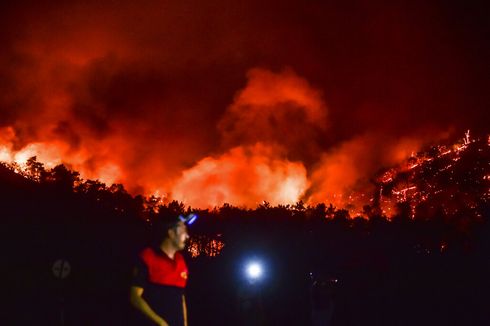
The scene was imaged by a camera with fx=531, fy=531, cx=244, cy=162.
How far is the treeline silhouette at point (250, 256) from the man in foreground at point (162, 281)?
38.9 ft

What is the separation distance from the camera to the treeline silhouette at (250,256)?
16016 millimetres

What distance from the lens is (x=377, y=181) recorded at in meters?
35.4

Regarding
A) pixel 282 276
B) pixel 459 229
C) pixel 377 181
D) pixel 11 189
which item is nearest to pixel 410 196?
pixel 377 181

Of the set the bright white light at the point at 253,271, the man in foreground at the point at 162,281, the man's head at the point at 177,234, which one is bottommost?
the man in foreground at the point at 162,281

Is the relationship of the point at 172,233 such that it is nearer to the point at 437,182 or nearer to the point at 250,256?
the point at 250,256

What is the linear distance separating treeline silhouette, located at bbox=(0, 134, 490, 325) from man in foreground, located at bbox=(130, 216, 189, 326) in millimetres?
11846

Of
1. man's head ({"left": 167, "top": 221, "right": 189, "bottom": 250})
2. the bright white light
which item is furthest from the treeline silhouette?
man's head ({"left": 167, "top": 221, "right": 189, "bottom": 250})

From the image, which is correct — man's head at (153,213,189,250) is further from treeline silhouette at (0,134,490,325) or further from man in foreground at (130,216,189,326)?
treeline silhouette at (0,134,490,325)

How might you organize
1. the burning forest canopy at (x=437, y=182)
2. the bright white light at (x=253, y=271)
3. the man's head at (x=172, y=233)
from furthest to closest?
the burning forest canopy at (x=437, y=182), the bright white light at (x=253, y=271), the man's head at (x=172, y=233)

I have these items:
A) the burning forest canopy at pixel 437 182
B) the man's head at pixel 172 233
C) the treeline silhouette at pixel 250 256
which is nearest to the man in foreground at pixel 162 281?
the man's head at pixel 172 233

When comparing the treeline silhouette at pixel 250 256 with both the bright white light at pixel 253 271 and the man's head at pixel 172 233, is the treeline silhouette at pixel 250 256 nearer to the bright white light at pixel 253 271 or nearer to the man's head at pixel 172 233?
the bright white light at pixel 253 271

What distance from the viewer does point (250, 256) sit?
19188 millimetres

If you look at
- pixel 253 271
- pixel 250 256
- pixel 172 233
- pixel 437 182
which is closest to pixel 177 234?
pixel 172 233

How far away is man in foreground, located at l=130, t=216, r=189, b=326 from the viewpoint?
12.0 ft
